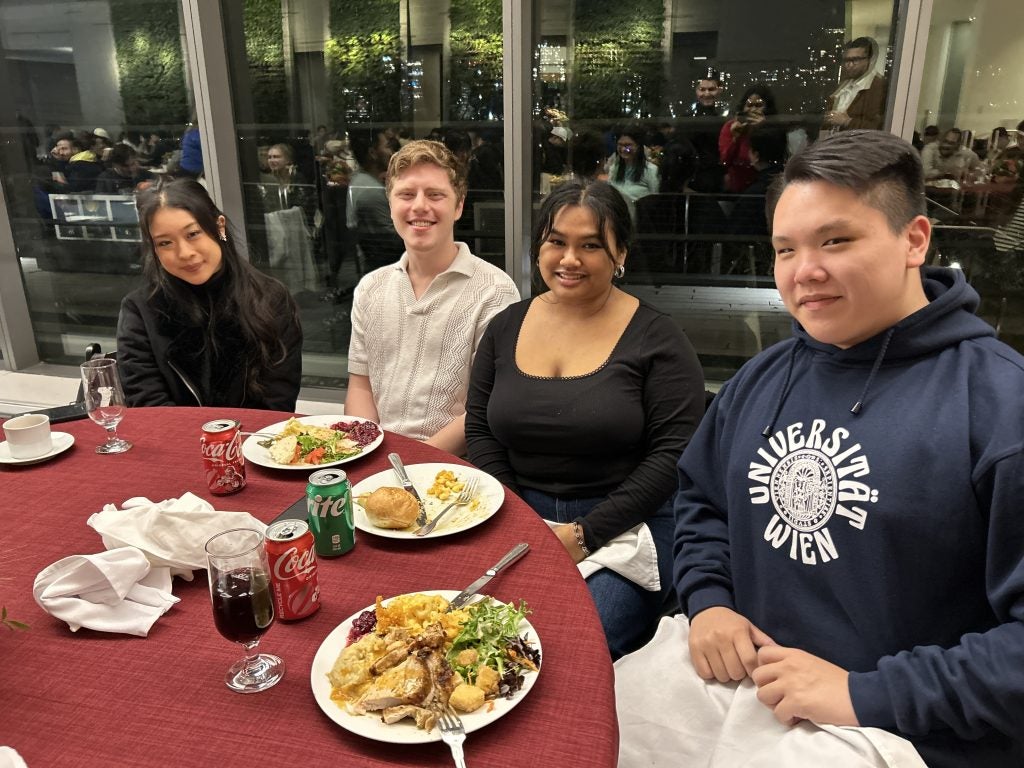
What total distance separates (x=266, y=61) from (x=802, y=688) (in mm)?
3565

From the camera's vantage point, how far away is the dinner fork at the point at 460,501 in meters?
1.38

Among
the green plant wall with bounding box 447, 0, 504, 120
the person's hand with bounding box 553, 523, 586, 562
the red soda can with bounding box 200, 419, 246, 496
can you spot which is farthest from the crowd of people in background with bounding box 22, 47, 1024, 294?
the red soda can with bounding box 200, 419, 246, 496

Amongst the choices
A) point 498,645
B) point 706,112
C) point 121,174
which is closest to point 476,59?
point 706,112

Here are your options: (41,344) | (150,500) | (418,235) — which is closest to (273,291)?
(418,235)

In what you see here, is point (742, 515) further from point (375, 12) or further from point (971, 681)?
point (375, 12)

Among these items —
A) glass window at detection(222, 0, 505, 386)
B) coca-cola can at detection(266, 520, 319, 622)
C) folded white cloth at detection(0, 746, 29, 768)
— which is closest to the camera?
folded white cloth at detection(0, 746, 29, 768)

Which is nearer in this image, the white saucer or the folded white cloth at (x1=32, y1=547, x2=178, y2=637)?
the folded white cloth at (x1=32, y1=547, x2=178, y2=637)

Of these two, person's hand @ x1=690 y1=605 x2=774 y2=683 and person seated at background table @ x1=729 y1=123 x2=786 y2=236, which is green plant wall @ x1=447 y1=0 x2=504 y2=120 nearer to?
person seated at background table @ x1=729 y1=123 x2=786 y2=236

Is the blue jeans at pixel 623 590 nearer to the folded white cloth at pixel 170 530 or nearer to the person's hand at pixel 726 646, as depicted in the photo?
the person's hand at pixel 726 646

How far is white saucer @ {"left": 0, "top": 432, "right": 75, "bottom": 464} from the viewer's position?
65.0 inches

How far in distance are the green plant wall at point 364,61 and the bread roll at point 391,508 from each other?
247 centimetres

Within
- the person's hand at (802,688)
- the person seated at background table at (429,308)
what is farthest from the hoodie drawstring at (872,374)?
the person seated at background table at (429,308)

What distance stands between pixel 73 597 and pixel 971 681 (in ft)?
4.20

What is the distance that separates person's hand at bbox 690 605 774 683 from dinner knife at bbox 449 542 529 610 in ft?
1.08
